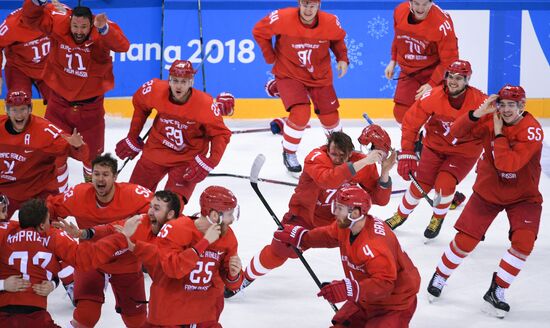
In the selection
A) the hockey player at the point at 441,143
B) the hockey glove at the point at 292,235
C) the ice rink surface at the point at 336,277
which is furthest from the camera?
the hockey player at the point at 441,143

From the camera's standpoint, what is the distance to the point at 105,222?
581 centimetres

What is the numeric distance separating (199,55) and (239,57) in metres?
0.35

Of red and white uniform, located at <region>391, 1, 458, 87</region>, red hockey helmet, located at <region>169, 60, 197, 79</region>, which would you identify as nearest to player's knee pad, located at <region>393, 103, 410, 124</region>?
red and white uniform, located at <region>391, 1, 458, 87</region>

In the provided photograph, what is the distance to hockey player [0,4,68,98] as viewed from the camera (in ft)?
26.8

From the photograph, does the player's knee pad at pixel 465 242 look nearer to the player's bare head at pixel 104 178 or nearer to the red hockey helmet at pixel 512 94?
the red hockey helmet at pixel 512 94

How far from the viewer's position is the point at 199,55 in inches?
396

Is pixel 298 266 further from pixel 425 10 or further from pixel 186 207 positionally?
pixel 425 10

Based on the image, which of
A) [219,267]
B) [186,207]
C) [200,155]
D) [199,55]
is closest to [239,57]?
[199,55]

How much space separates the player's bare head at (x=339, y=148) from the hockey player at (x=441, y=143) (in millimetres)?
985

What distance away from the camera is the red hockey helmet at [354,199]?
519 centimetres

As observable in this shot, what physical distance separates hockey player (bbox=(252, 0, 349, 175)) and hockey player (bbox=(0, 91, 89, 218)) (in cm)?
226

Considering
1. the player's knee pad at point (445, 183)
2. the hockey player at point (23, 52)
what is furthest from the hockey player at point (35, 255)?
the hockey player at point (23, 52)

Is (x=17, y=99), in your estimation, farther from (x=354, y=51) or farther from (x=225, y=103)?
(x=354, y=51)

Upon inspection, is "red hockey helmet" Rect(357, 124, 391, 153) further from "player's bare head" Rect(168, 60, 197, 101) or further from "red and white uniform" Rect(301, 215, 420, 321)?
"player's bare head" Rect(168, 60, 197, 101)
